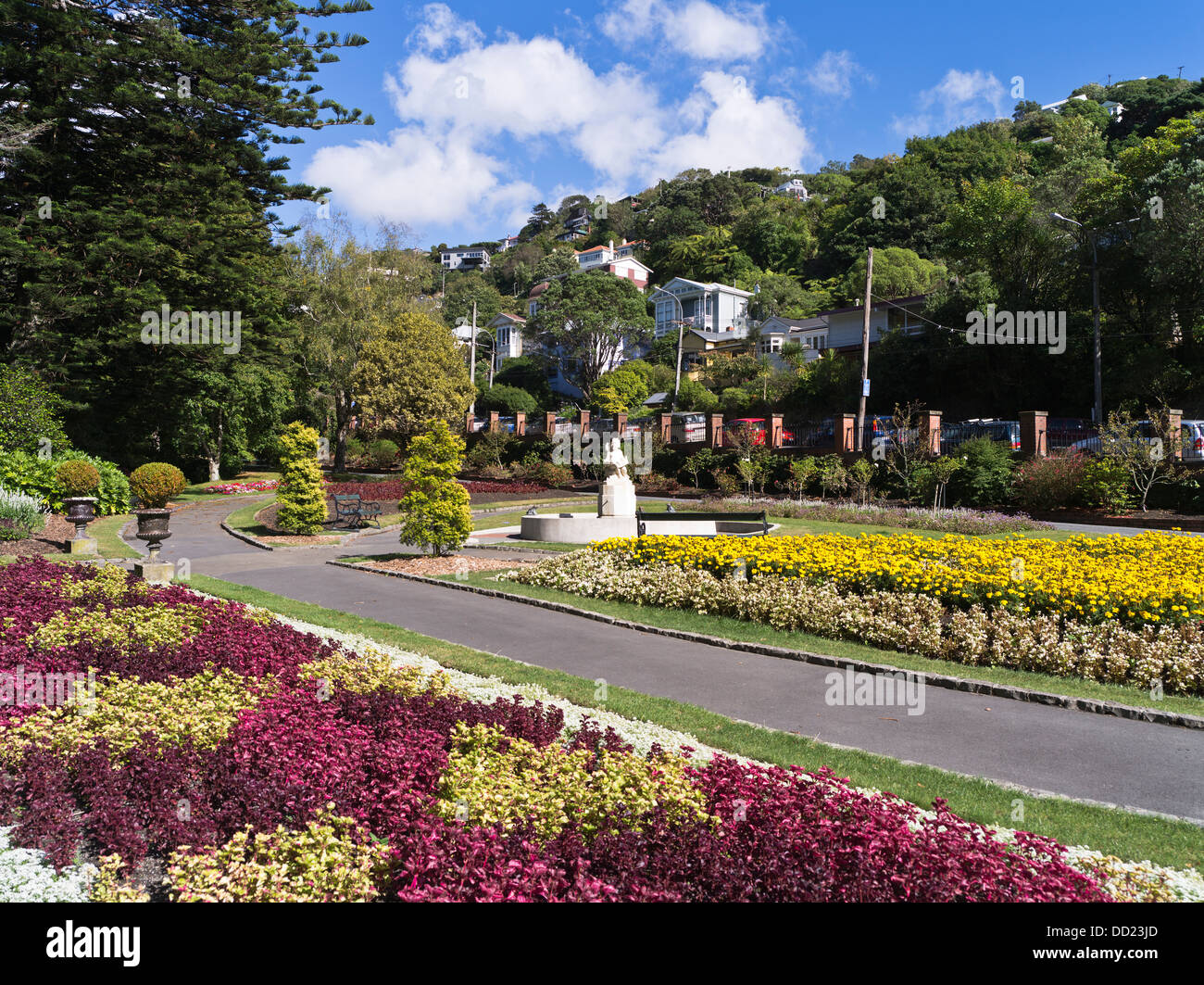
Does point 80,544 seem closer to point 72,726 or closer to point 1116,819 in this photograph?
point 72,726

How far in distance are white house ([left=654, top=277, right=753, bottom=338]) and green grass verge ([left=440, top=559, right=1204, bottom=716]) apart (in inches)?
2445

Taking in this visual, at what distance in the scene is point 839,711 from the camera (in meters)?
7.52

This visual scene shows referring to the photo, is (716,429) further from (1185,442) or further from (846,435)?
(1185,442)

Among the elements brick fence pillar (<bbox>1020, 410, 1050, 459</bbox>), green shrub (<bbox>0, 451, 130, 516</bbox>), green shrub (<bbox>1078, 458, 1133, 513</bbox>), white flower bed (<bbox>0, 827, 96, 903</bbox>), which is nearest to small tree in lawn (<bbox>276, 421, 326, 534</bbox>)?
green shrub (<bbox>0, 451, 130, 516</bbox>)

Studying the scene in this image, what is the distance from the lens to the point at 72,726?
551cm

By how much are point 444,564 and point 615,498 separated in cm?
482

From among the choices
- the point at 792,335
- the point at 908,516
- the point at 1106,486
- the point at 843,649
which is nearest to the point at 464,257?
the point at 792,335

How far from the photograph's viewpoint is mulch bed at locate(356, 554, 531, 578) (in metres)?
15.5

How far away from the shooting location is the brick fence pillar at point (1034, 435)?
25.7 meters

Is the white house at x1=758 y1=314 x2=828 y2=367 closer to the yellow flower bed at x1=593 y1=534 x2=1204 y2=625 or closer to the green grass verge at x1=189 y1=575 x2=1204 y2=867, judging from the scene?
the yellow flower bed at x1=593 y1=534 x2=1204 y2=625

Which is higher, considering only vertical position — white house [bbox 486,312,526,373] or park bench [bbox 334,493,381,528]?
white house [bbox 486,312,526,373]

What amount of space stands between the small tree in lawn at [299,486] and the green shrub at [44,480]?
5733 mm
